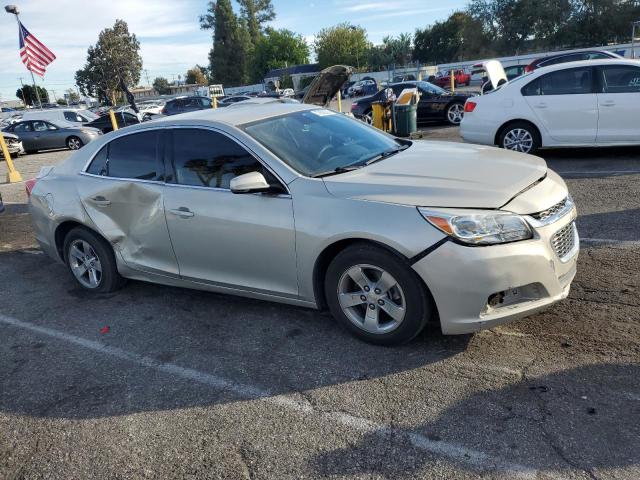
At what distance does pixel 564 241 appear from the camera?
11.4 feet

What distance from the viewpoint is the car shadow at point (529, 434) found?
2.46 metres

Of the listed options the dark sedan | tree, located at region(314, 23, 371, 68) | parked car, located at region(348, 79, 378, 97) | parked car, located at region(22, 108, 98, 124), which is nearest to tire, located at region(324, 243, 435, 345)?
the dark sedan

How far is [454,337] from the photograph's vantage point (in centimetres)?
364

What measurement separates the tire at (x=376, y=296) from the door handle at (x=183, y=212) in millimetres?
1271

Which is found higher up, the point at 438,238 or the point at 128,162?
the point at 128,162

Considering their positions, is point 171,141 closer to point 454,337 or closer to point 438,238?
point 438,238

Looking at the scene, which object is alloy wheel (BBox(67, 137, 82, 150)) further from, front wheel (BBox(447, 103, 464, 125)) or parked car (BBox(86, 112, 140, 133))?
front wheel (BBox(447, 103, 464, 125))

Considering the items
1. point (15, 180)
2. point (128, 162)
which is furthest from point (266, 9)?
point (128, 162)

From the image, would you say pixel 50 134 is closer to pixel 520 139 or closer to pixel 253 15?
pixel 520 139

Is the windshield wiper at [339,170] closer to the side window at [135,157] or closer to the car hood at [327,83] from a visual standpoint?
the side window at [135,157]

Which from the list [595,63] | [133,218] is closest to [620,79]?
[595,63]

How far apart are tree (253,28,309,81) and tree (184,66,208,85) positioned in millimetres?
37739

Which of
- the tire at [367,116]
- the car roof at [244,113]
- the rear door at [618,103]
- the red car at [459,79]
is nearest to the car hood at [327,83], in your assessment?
the tire at [367,116]

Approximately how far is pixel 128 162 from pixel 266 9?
10850cm
